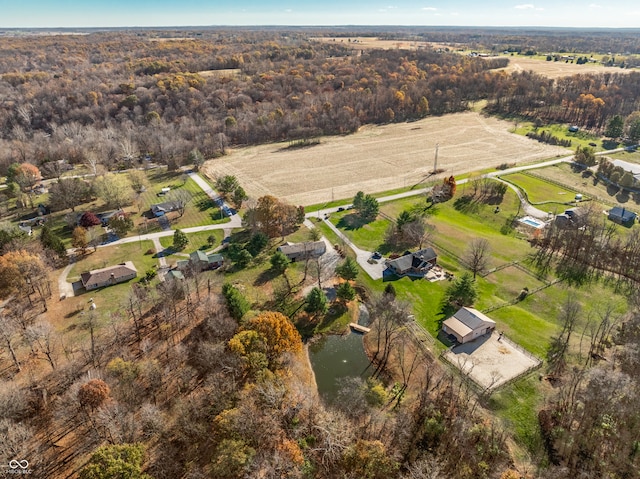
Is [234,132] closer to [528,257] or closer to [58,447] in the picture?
[528,257]

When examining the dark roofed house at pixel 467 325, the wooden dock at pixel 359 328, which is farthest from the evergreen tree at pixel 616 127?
the wooden dock at pixel 359 328

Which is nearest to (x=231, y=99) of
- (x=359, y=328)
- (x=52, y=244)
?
(x=52, y=244)

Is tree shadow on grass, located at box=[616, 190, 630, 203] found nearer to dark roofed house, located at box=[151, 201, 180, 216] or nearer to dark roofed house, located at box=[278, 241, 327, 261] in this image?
dark roofed house, located at box=[278, 241, 327, 261]

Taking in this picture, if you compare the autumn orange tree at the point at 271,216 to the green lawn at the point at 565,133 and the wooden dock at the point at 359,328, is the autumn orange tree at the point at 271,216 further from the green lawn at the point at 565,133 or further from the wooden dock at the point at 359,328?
the green lawn at the point at 565,133

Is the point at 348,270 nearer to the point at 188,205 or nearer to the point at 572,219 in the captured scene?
the point at 188,205

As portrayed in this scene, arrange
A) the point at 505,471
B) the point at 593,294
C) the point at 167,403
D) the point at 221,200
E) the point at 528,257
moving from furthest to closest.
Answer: the point at 221,200, the point at 528,257, the point at 593,294, the point at 167,403, the point at 505,471

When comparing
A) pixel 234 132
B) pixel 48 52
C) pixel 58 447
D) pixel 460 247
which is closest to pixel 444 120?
pixel 234 132
